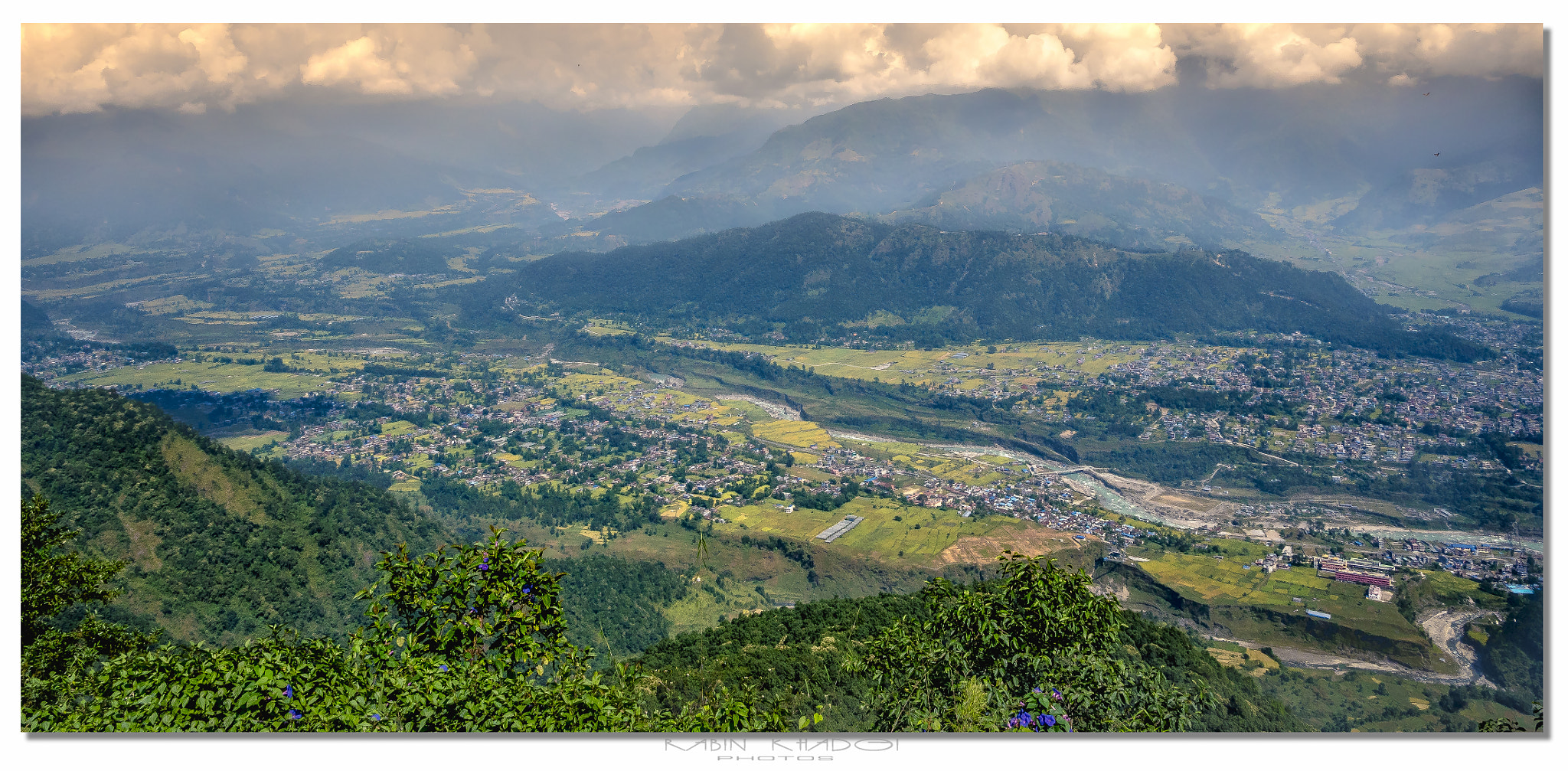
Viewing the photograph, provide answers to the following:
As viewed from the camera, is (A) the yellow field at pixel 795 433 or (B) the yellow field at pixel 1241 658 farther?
(A) the yellow field at pixel 795 433

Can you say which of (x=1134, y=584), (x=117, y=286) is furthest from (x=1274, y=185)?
(x=117, y=286)

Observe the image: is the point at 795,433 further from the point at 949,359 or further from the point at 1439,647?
the point at 1439,647

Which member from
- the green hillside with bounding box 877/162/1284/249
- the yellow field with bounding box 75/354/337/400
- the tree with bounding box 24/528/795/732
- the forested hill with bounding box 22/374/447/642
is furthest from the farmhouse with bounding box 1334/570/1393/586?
the green hillside with bounding box 877/162/1284/249

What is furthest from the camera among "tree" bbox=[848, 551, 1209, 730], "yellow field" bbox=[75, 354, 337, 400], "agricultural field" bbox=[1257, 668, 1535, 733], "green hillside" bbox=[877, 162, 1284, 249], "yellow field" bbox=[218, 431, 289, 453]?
"green hillside" bbox=[877, 162, 1284, 249]

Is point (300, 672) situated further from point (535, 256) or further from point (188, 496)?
point (535, 256)

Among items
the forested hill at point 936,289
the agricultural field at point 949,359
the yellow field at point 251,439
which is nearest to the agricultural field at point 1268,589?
the agricultural field at point 949,359

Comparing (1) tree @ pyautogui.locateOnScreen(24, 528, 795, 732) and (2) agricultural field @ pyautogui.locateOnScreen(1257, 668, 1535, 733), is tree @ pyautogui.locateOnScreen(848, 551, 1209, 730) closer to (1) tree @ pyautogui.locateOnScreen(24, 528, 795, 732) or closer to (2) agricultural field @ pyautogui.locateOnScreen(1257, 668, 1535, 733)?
(1) tree @ pyautogui.locateOnScreen(24, 528, 795, 732)

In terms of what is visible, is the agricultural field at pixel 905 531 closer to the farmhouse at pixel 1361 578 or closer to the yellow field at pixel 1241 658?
the yellow field at pixel 1241 658
